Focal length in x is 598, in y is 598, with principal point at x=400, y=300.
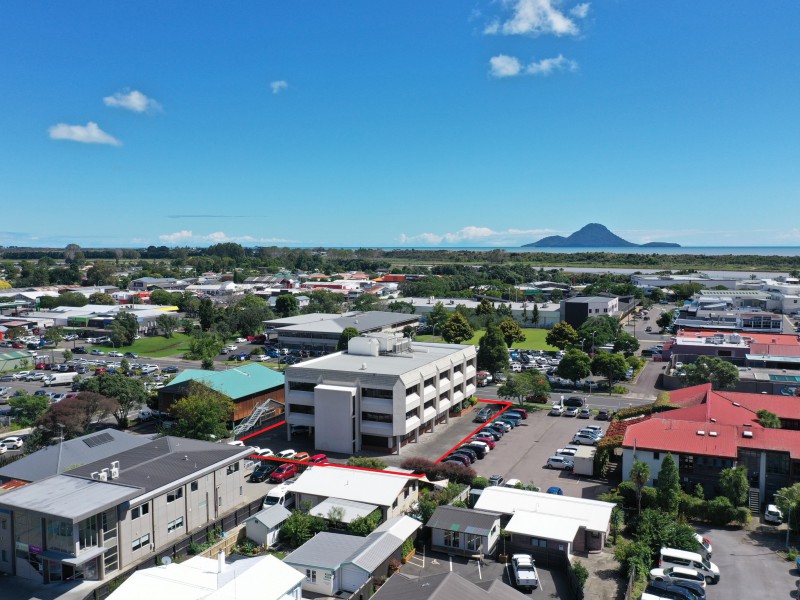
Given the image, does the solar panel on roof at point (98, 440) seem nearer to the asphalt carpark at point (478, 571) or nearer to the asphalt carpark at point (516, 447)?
the asphalt carpark at point (516, 447)

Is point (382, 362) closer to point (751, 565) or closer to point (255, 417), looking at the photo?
point (255, 417)

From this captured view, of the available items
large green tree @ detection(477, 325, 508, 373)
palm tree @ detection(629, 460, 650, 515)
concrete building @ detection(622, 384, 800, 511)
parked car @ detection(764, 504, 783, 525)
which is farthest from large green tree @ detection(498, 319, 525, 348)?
parked car @ detection(764, 504, 783, 525)

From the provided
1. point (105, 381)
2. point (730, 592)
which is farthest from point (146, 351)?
point (730, 592)

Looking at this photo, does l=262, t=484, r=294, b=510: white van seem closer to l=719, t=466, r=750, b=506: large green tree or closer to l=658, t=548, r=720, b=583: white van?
l=658, t=548, r=720, b=583: white van

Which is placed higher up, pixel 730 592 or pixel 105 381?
pixel 105 381

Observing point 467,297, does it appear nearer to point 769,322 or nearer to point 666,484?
point 769,322

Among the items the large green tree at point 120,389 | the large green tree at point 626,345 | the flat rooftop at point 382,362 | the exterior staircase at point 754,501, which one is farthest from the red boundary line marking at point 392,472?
the large green tree at point 626,345
